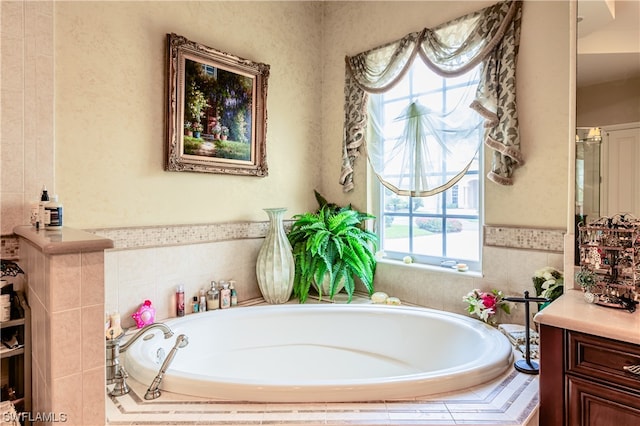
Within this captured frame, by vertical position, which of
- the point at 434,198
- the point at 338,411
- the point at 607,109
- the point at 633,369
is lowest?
the point at 338,411

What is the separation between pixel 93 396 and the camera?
112 centimetres

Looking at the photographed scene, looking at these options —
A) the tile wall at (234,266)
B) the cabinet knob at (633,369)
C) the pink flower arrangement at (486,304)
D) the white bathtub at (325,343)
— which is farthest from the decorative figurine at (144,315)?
the cabinet knob at (633,369)

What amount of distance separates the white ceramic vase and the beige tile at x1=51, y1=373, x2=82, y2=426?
56.2 inches

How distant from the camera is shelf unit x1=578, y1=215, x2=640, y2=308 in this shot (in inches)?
53.6

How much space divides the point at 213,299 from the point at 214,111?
1197 millimetres

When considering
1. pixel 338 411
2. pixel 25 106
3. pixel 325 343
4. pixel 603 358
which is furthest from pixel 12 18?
pixel 603 358

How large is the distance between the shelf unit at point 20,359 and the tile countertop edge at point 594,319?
191 centimetres

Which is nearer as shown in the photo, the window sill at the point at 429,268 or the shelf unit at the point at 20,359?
the shelf unit at the point at 20,359

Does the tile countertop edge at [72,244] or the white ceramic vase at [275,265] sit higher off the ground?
the tile countertop edge at [72,244]

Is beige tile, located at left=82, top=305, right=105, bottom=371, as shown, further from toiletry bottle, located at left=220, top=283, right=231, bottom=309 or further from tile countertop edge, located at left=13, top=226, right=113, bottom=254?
toiletry bottle, located at left=220, top=283, right=231, bottom=309

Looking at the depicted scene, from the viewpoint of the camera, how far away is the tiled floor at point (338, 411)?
1212 mm

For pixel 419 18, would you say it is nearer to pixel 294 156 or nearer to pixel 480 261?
pixel 294 156

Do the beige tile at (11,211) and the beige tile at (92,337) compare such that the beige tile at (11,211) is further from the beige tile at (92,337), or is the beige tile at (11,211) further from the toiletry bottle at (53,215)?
the beige tile at (92,337)

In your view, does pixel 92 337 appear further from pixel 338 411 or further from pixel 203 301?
pixel 203 301
